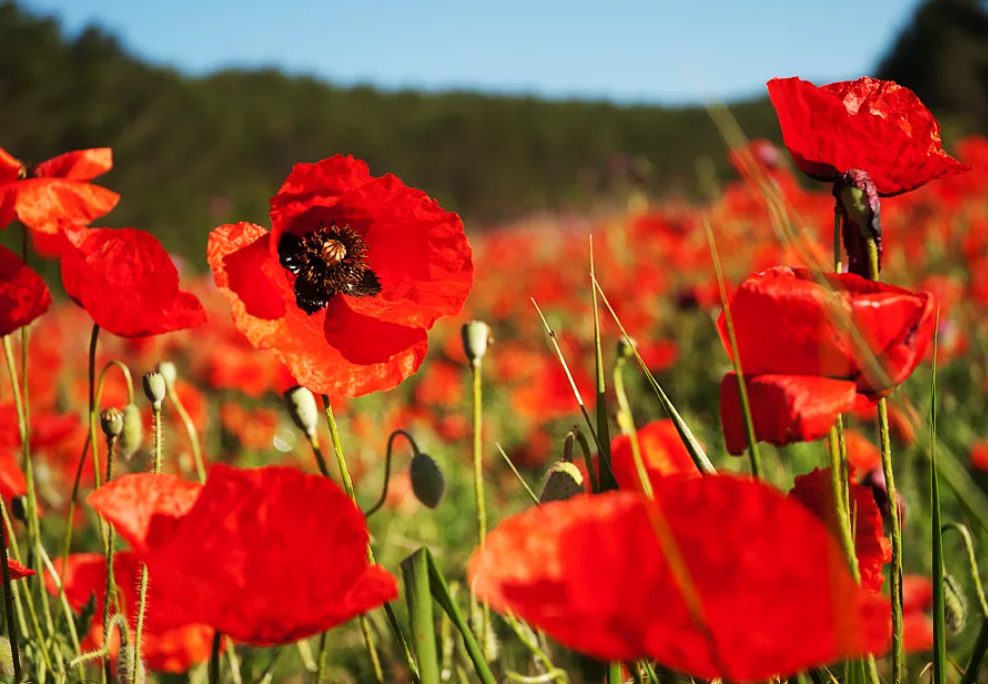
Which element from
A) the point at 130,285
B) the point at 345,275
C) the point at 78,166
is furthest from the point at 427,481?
the point at 78,166

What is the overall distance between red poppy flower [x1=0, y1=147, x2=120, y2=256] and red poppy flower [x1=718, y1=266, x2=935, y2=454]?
0.55 meters

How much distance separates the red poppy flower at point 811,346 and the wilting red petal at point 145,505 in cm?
38

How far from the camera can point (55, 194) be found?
0.73 metres

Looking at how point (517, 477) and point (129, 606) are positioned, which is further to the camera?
point (129, 606)

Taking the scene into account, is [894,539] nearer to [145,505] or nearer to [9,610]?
[145,505]

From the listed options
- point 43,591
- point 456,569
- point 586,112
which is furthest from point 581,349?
point 586,112

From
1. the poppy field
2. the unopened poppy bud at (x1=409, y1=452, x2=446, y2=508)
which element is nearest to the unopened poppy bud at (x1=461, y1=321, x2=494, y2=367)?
the poppy field

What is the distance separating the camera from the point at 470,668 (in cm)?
109

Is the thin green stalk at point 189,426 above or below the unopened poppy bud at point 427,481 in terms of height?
above

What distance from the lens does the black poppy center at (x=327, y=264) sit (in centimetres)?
79

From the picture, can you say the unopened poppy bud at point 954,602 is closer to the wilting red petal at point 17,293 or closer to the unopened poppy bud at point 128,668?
the unopened poppy bud at point 128,668

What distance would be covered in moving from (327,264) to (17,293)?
0.26 m

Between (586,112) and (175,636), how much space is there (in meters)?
25.5

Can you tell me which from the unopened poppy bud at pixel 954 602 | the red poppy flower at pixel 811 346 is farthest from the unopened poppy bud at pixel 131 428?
the unopened poppy bud at pixel 954 602
